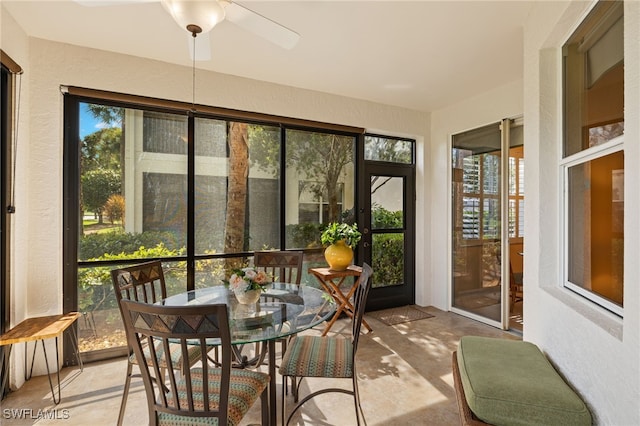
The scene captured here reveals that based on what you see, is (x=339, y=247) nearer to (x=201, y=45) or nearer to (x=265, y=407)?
(x=265, y=407)

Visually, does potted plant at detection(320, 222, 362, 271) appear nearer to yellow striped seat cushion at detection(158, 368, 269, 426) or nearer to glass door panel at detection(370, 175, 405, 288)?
glass door panel at detection(370, 175, 405, 288)

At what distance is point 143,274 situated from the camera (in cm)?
236

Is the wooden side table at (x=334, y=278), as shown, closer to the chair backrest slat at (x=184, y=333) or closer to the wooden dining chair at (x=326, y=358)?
the wooden dining chair at (x=326, y=358)

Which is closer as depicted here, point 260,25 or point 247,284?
point 260,25

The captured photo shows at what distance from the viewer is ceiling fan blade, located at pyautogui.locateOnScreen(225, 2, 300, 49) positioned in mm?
1718

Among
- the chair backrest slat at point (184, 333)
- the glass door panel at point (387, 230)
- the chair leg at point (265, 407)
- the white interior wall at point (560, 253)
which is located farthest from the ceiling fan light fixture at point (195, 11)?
the glass door panel at point (387, 230)

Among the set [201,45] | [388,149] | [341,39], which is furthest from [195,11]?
[388,149]

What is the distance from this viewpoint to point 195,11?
5.18ft

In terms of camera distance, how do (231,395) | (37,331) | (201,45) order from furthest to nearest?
(37,331)
(201,45)
(231,395)

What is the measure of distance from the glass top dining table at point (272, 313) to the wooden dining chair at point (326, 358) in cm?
16

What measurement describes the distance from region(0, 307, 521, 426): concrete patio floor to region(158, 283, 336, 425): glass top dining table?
606 millimetres

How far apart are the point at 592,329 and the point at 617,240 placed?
0.41 m

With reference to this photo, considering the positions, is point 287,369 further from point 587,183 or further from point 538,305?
point 587,183

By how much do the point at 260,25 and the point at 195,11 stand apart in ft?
1.35
